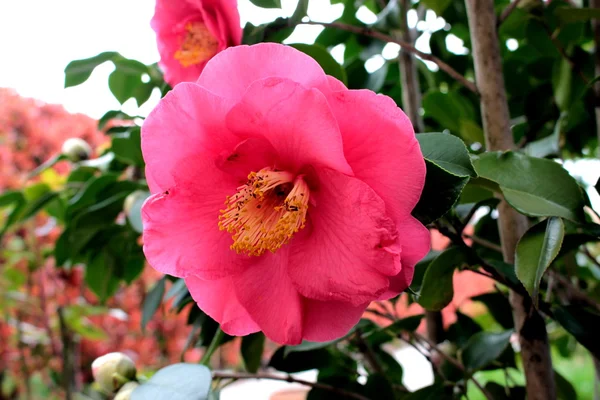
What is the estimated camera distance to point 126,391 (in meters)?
0.60

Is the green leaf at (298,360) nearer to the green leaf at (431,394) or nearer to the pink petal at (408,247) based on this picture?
the green leaf at (431,394)

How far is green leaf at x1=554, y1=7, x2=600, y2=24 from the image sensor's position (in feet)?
2.48

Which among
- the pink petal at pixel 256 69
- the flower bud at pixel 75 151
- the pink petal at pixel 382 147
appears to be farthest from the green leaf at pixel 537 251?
the flower bud at pixel 75 151

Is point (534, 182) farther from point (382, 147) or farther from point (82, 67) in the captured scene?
point (82, 67)

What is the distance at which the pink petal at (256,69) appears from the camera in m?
0.43

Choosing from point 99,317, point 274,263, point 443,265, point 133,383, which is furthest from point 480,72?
point 99,317

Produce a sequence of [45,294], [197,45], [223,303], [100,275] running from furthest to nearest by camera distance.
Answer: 1. [45,294]
2. [100,275]
3. [197,45]
4. [223,303]

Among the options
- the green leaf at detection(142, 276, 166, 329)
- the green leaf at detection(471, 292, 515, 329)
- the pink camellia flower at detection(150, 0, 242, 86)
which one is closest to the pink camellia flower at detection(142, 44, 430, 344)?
the pink camellia flower at detection(150, 0, 242, 86)

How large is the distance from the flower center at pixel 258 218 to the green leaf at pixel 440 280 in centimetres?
16

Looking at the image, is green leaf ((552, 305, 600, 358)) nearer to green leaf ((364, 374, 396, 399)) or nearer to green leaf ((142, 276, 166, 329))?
green leaf ((364, 374, 396, 399))

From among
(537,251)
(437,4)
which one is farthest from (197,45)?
(537,251)

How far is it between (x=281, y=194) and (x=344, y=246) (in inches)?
5.0

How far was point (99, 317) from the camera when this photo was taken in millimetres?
3234

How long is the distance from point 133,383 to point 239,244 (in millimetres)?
265
